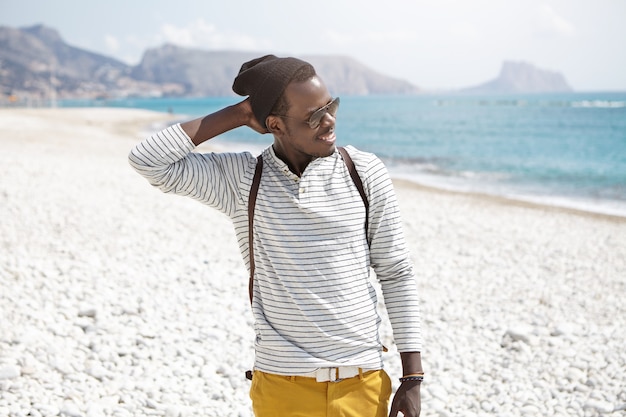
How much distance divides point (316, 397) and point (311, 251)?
478 mm

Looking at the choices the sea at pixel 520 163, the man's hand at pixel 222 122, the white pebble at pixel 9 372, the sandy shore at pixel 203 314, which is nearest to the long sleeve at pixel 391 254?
the man's hand at pixel 222 122

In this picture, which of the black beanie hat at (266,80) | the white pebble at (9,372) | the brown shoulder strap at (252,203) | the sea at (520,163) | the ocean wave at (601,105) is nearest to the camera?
the black beanie hat at (266,80)

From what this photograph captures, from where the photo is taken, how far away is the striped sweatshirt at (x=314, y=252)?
2.02 metres

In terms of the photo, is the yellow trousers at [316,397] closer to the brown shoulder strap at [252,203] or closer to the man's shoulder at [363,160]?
the brown shoulder strap at [252,203]

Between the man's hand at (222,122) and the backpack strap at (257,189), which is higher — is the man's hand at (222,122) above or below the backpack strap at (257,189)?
above

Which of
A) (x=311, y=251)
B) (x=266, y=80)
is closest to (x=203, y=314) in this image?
(x=311, y=251)

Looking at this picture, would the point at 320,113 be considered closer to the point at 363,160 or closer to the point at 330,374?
the point at 363,160

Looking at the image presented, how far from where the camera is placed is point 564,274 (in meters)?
9.30

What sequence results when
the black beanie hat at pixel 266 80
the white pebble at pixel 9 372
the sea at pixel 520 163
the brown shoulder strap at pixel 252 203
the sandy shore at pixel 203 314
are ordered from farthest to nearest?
1. the sea at pixel 520 163
2. the sandy shore at pixel 203 314
3. the white pebble at pixel 9 372
4. the brown shoulder strap at pixel 252 203
5. the black beanie hat at pixel 266 80

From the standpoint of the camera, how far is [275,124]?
6.82ft

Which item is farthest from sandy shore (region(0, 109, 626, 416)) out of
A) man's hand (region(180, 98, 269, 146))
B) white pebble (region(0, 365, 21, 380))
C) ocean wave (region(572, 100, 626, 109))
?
ocean wave (region(572, 100, 626, 109))

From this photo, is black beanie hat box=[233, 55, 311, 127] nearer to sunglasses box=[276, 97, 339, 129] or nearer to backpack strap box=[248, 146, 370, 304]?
sunglasses box=[276, 97, 339, 129]

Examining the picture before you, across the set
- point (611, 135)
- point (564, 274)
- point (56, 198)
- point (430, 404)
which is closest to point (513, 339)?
point (430, 404)

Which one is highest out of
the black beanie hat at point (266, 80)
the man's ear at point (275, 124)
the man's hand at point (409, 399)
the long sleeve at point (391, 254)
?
the black beanie hat at point (266, 80)
